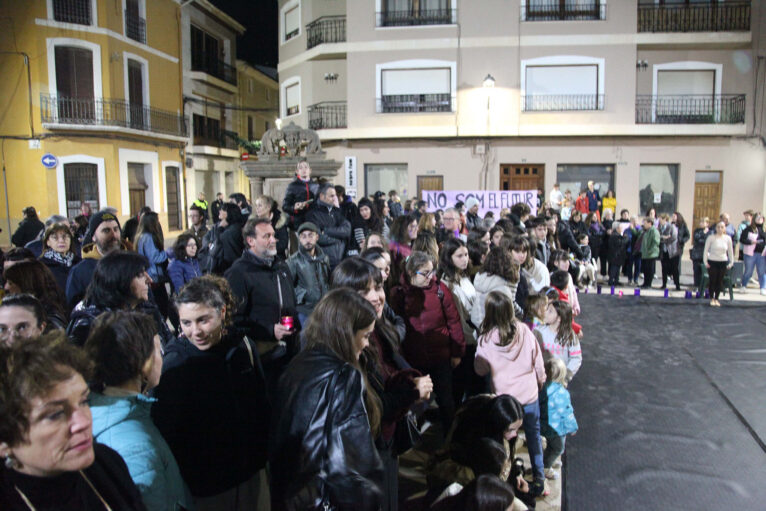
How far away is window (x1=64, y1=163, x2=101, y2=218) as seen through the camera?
20094 mm

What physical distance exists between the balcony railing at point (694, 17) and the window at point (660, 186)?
15.9 feet

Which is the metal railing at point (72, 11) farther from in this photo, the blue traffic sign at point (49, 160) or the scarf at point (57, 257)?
the scarf at point (57, 257)

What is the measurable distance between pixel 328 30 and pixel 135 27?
856cm

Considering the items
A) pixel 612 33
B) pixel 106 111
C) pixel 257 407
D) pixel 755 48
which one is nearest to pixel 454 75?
pixel 612 33

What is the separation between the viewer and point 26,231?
907 cm

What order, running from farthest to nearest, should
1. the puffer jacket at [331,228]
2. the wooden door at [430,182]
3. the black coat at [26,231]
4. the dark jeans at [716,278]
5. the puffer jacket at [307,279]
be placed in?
1. the wooden door at [430,182]
2. the dark jeans at [716,278]
3. the black coat at [26,231]
4. the puffer jacket at [331,228]
5. the puffer jacket at [307,279]

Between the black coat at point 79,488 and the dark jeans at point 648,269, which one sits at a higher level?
the black coat at point 79,488

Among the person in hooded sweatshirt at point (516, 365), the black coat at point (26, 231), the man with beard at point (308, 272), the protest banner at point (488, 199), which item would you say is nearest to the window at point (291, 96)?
the protest banner at point (488, 199)

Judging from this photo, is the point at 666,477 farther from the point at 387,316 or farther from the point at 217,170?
the point at 217,170

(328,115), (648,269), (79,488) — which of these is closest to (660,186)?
(648,269)

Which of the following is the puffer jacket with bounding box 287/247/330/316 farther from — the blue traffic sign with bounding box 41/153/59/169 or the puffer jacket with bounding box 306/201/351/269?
the blue traffic sign with bounding box 41/153/59/169

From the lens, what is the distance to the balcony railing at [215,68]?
87.5ft

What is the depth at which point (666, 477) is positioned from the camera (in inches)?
163

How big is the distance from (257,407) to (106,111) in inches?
847
